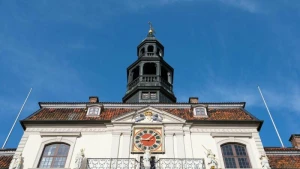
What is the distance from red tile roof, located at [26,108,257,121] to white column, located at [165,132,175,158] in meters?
2.52

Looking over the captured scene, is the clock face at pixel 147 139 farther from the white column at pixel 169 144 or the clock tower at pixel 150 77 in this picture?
the clock tower at pixel 150 77

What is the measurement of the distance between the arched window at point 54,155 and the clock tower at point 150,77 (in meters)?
9.50

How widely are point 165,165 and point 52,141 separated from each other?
8.70m

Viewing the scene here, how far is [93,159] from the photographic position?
20.6 meters

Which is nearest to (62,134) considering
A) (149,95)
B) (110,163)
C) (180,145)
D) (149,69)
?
(110,163)

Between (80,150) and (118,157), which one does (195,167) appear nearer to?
(118,157)

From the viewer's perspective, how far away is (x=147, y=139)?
892 inches

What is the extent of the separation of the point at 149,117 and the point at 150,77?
8.27 metres

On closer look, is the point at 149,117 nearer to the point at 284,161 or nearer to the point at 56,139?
the point at 56,139

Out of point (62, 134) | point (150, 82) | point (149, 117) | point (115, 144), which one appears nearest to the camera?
point (115, 144)

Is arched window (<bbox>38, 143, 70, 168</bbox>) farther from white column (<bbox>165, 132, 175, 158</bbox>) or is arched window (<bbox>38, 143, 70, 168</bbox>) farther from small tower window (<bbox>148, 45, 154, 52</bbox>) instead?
small tower window (<bbox>148, 45, 154, 52</bbox>)

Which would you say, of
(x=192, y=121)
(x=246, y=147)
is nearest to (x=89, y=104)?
(x=192, y=121)

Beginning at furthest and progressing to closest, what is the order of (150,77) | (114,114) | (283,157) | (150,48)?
1. (150,48)
2. (150,77)
3. (114,114)
4. (283,157)

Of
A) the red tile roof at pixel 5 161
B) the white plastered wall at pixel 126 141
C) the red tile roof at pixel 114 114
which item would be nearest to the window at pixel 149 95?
the red tile roof at pixel 114 114
